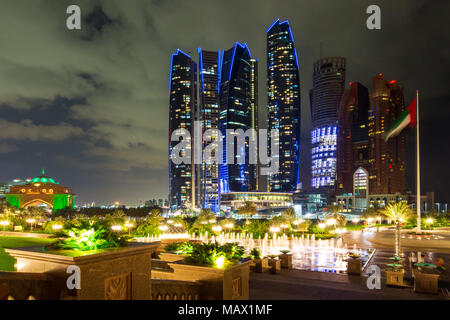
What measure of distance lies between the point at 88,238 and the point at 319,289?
960cm

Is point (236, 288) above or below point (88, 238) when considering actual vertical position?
below

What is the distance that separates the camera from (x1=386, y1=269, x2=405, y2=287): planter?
1289 cm

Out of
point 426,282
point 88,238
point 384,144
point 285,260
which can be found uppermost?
point 384,144

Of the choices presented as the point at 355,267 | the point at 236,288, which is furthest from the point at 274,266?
the point at 236,288

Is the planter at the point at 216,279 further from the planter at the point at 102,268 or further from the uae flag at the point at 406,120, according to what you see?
the uae flag at the point at 406,120

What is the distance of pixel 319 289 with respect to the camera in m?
12.1

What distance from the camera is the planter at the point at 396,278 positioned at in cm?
1289

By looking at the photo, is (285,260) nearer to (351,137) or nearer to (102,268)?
(102,268)

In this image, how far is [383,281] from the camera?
14016 mm

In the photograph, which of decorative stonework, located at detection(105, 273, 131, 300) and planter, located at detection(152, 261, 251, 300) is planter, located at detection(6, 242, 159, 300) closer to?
decorative stonework, located at detection(105, 273, 131, 300)

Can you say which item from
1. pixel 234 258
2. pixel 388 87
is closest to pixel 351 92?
pixel 388 87

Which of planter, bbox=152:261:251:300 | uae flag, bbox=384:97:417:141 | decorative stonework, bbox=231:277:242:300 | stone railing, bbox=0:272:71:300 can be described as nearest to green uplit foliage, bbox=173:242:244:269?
planter, bbox=152:261:251:300
